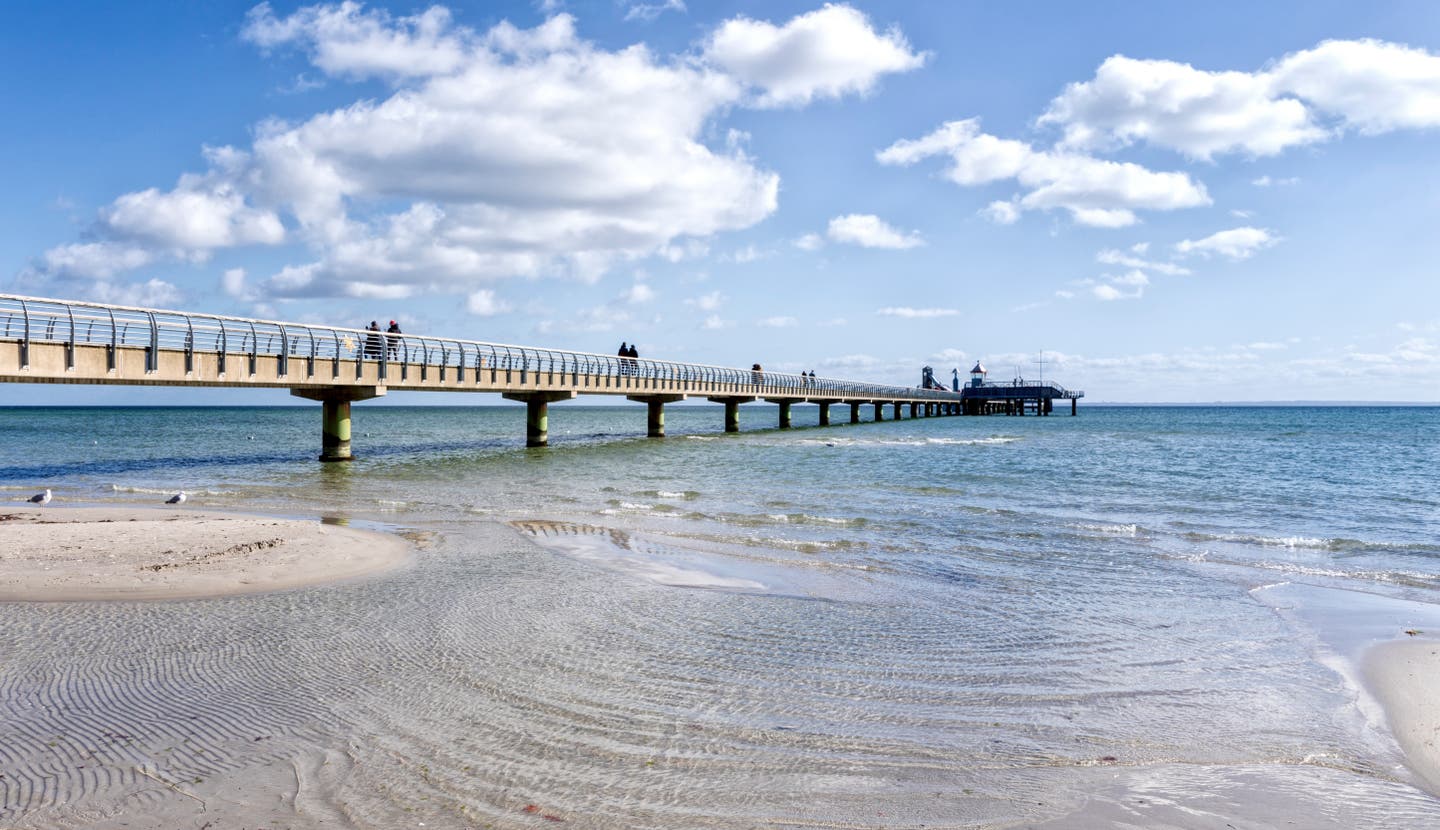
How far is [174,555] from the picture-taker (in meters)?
11.7

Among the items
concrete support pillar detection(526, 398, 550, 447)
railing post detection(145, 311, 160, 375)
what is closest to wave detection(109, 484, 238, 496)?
railing post detection(145, 311, 160, 375)

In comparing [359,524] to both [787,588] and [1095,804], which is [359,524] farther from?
[1095,804]

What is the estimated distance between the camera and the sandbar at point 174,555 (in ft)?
32.2

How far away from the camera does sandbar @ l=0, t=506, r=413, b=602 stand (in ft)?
32.2

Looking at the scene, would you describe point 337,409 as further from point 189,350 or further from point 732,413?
point 732,413

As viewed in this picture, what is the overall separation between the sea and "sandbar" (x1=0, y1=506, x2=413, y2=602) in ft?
2.69

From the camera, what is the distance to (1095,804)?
4.61 m

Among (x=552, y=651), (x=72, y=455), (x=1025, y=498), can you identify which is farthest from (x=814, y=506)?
(x=72, y=455)

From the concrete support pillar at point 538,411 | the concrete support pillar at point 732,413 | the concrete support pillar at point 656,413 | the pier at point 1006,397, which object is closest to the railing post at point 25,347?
the concrete support pillar at point 538,411

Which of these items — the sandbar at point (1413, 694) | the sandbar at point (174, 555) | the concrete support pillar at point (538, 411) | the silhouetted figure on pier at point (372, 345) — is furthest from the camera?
the concrete support pillar at point (538, 411)

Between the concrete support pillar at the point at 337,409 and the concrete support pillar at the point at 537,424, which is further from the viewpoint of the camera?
the concrete support pillar at the point at 537,424

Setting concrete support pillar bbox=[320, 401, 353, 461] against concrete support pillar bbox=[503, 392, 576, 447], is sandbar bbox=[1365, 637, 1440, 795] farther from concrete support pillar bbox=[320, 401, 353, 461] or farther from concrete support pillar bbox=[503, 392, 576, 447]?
concrete support pillar bbox=[503, 392, 576, 447]

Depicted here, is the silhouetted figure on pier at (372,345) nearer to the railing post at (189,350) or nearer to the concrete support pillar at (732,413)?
the railing post at (189,350)

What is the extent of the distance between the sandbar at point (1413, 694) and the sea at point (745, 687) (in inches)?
6.6
